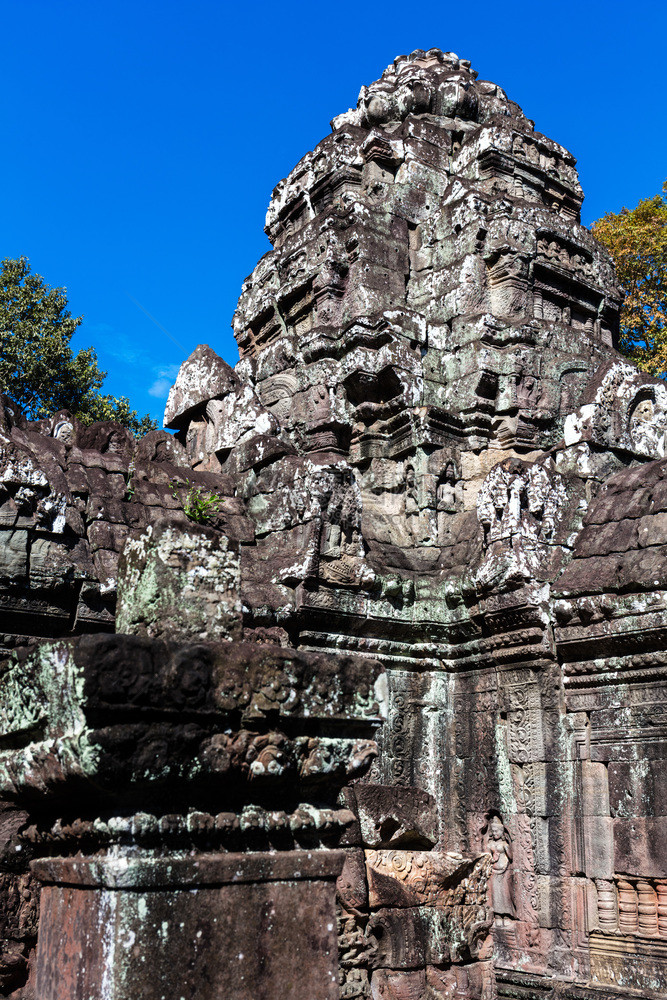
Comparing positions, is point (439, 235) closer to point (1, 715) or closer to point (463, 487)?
point (463, 487)

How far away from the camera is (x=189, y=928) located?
2365mm

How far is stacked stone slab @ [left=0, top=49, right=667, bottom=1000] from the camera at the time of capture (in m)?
2.43

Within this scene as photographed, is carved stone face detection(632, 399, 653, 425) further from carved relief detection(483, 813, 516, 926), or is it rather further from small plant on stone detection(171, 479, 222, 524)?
small plant on stone detection(171, 479, 222, 524)

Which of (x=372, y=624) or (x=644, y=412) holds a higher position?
(x=644, y=412)

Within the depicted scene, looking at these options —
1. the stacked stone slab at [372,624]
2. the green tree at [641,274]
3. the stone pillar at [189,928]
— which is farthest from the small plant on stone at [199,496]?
the green tree at [641,274]

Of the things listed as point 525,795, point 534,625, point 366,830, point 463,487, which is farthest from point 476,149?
point 366,830

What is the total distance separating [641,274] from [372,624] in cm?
1530

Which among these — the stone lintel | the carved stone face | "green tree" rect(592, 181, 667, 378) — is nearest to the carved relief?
the carved stone face

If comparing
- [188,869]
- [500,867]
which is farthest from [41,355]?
[188,869]

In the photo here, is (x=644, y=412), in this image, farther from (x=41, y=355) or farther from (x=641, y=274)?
(x=41, y=355)

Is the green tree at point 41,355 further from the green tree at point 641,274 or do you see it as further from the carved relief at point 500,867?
the carved relief at point 500,867

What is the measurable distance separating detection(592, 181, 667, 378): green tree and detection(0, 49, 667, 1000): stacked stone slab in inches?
341

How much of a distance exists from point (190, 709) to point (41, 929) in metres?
0.84

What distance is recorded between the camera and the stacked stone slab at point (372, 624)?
7.98 ft
